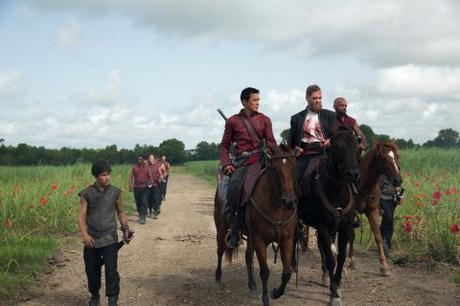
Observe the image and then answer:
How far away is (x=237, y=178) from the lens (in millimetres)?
6516

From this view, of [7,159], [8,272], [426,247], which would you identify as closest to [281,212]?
[426,247]

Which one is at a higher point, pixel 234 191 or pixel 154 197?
pixel 234 191

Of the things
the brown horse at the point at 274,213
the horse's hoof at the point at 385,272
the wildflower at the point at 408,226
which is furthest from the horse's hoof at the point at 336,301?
the wildflower at the point at 408,226

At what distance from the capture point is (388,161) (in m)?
7.28

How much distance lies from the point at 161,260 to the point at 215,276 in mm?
1889

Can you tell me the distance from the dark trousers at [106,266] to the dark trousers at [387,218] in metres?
5.00

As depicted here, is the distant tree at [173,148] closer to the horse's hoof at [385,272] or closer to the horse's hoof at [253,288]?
the horse's hoof at [385,272]

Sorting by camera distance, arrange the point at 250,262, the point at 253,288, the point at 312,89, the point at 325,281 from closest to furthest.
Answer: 1. the point at 250,262
2. the point at 253,288
3. the point at 312,89
4. the point at 325,281

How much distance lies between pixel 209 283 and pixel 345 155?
3254 millimetres

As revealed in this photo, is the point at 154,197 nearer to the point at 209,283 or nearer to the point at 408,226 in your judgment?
the point at 209,283

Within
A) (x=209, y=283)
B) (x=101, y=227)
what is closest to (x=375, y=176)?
(x=209, y=283)

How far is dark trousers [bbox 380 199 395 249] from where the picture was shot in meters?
8.61

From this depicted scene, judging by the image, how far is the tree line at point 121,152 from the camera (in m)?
39.1

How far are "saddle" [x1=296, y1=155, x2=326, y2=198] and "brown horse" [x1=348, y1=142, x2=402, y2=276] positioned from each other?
1.25 metres
